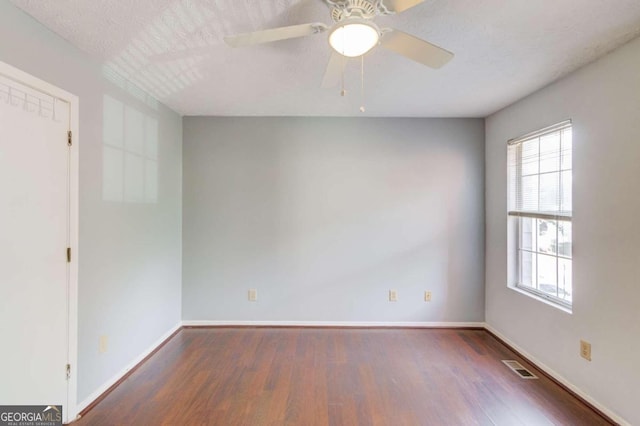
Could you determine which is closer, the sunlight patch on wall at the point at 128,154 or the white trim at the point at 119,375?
the white trim at the point at 119,375

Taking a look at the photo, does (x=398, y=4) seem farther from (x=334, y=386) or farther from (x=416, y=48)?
(x=334, y=386)

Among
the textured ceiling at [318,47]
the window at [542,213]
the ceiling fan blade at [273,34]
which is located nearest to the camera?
the ceiling fan blade at [273,34]

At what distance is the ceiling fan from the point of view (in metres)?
1.24

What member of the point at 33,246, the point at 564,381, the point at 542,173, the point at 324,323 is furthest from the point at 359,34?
the point at 324,323

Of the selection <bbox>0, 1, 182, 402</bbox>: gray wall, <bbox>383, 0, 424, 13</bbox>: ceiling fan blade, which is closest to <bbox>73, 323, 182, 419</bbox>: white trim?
<bbox>0, 1, 182, 402</bbox>: gray wall

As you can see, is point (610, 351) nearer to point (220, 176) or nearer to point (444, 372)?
point (444, 372)

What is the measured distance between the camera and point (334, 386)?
2305mm

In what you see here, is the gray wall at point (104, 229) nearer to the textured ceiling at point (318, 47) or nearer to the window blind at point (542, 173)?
the textured ceiling at point (318, 47)

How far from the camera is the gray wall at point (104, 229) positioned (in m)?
1.74

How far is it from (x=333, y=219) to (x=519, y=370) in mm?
2243

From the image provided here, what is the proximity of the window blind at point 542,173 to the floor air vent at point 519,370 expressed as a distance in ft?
4.41

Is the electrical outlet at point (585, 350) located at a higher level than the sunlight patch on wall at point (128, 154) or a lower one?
lower

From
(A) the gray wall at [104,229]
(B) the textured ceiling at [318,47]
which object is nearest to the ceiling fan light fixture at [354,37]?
(B) the textured ceiling at [318,47]

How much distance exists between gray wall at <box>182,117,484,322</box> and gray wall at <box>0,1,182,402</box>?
1.67 feet
